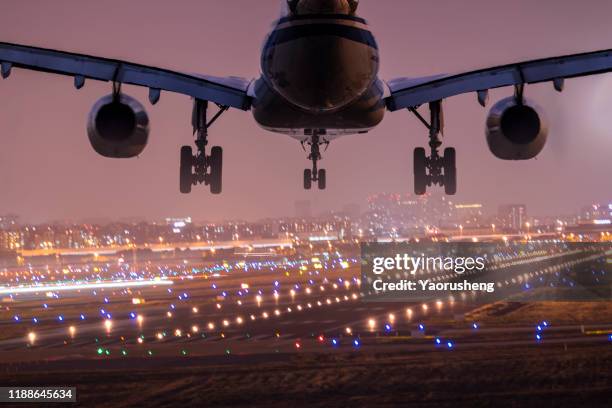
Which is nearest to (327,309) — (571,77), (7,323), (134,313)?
(134,313)

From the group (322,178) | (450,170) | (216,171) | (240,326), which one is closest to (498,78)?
(450,170)

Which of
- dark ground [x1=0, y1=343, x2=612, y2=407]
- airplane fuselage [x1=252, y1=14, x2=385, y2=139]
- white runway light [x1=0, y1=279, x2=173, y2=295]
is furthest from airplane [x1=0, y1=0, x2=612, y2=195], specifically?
white runway light [x1=0, y1=279, x2=173, y2=295]

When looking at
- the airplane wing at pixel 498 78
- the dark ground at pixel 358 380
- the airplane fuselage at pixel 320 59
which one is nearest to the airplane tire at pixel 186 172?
the airplane wing at pixel 498 78

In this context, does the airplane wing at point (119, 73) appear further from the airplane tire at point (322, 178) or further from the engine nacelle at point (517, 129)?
the airplane tire at point (322, 178)

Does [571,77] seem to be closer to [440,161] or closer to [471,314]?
[440,161]

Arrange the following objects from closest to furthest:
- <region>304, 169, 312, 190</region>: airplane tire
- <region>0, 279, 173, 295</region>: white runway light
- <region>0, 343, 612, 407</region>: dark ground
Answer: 1. <region>304, 169, 312, 190</region>: airplane tire
2. <region>0, 343, 612, 407</region>: dark ground
3. <region>0, 279, 173, 295</region>: white runway light

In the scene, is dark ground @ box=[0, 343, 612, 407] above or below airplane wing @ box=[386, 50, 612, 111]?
below

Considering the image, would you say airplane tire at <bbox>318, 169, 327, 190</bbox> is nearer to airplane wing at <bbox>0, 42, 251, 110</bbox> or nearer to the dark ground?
airplane wing at <bbox>0, 42, 251, 110</bbox>
